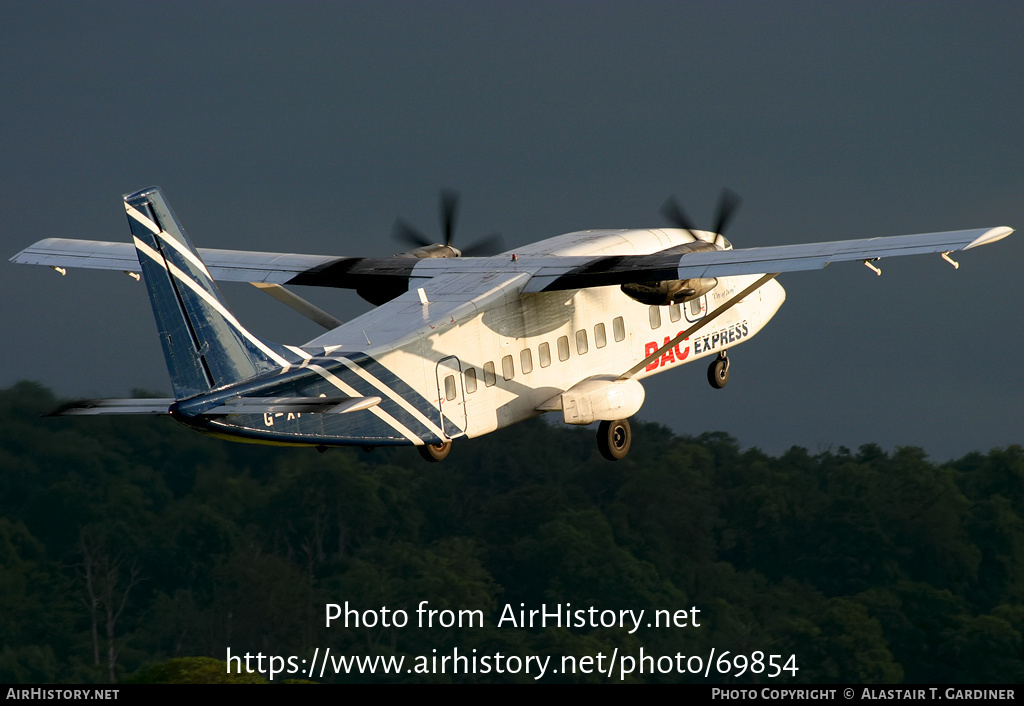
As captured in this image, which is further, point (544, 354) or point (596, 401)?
point (596, 401)

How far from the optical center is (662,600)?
113562mm

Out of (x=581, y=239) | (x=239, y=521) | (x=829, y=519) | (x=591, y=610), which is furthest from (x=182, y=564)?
(x=581, y=239)

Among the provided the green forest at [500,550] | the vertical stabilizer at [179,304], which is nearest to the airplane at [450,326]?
the vertical stabilizer at [179,304]

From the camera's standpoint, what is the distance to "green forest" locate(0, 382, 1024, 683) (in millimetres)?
108125

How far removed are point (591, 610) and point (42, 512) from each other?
43.7 m

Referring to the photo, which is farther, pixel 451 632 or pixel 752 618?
pixel 752 618

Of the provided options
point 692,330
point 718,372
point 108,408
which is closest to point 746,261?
point 692,330

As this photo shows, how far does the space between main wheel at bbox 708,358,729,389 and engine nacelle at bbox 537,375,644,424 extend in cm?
630

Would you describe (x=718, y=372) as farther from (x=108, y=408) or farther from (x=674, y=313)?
(x=108, y=408)

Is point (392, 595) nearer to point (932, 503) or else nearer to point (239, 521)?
point (239, 521)

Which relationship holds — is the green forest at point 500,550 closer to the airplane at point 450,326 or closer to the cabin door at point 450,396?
the airplane at point 450,326

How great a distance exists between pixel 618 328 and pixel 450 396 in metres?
6.27

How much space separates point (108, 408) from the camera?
2655 centimetres

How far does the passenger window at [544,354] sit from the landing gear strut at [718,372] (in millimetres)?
8467
